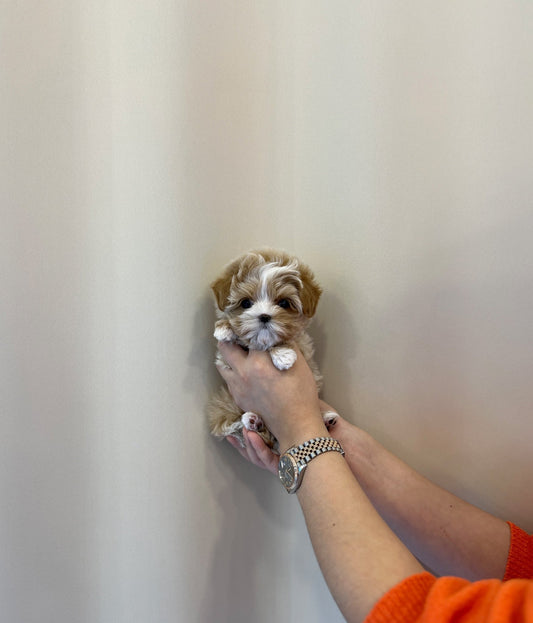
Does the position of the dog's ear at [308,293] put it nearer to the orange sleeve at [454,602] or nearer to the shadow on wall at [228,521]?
the shadow on wall at [228,521]

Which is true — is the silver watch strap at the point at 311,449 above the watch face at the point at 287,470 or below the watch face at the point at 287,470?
above

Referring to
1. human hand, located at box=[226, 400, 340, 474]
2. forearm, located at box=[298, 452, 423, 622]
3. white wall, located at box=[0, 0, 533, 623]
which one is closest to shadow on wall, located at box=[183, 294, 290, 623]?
white wall, located at box=[0, 0, 533, 623]

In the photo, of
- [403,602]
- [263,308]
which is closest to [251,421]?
[263,308]

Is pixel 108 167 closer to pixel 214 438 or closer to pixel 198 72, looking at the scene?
pixel 198 72

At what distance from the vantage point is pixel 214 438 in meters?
1.07

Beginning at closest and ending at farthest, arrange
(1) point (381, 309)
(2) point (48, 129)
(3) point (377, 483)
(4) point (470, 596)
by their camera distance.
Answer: (4) point (470, 596) → (2) point (48, 129) → (3) point (377, 483) → (1) point (381, 309)

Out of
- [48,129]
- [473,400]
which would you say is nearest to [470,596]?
[473,400]

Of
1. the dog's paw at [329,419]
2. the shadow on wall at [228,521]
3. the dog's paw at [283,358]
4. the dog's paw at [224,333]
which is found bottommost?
the shadow on wall at [228,521]

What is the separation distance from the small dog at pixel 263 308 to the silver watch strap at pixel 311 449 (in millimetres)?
178

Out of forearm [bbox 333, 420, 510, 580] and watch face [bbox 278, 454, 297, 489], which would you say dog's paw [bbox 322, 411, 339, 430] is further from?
watch face [bbox 278, 454, 297, 489]

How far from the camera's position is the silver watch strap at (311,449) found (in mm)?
767

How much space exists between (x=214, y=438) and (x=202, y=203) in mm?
596

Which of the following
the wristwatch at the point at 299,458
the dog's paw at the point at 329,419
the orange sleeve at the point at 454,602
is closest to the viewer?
the orange sleeve at the point at 454,602

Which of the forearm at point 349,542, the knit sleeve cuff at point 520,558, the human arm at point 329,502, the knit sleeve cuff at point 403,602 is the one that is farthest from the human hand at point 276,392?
the knit sleeve cuff at point 520,558
